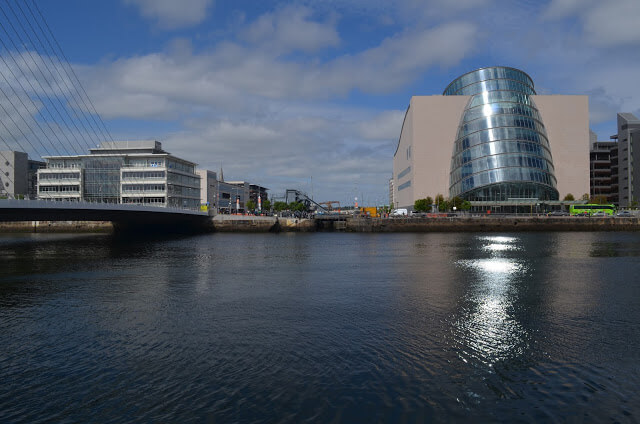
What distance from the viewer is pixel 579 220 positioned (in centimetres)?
7556

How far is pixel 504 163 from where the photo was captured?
90125mm

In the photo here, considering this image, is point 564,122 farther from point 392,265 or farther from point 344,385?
point 344,385

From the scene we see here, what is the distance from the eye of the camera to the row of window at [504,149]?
90812 mm

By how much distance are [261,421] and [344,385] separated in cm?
205

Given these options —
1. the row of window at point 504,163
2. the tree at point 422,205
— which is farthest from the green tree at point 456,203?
the row of window at point 504,163

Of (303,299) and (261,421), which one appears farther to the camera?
(303,299)

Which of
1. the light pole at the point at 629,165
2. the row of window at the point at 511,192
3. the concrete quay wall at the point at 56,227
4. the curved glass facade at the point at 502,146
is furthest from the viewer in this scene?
the light pole at the point at 629,165

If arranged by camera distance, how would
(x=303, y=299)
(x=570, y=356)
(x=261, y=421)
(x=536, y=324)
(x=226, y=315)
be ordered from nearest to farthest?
(x=261, y=421) < (x=570, y=356) < (x=536, y=324) < (x=226, y=315) < (x=303, y=299)

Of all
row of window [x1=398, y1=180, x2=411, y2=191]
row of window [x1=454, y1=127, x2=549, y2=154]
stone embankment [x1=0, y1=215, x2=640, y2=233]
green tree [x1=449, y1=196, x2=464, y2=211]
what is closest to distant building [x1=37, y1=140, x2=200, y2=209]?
stone embankment [x1=0, y1=215, x2=640, y2=233]

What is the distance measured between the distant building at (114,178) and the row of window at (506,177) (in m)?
59.8

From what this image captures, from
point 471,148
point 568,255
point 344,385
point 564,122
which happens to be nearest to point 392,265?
point 568,255

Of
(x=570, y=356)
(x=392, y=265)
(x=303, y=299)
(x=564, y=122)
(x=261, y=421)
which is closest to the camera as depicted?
(x=261, y=421)

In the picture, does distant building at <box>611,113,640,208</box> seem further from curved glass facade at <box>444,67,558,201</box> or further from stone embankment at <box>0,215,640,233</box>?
stone embankment at <box>0,215,640,233</box>

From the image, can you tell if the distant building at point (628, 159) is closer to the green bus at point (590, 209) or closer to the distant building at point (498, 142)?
the distant building at point (498, 142)
